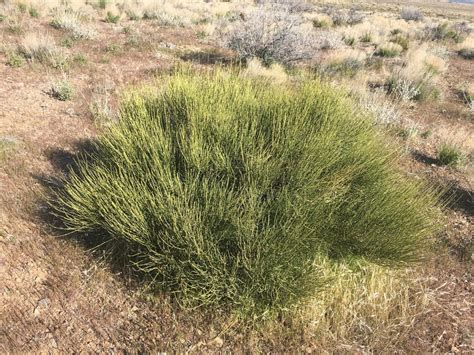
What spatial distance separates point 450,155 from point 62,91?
270 inches

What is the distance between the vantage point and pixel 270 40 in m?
9.91

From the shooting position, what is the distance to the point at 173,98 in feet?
13.8

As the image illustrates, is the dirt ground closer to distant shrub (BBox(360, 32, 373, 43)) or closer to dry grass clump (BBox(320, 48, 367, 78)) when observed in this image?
dry grass clump (BBox(320, 48, 367, 78))

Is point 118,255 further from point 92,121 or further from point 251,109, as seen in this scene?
point 92,121

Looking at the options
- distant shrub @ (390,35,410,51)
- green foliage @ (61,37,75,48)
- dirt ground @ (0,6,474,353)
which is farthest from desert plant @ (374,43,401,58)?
green foliage @ (61,37,75,48)

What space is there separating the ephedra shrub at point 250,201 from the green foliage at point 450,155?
255 centimetres

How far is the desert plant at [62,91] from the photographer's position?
646 cm

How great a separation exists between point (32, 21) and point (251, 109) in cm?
1040

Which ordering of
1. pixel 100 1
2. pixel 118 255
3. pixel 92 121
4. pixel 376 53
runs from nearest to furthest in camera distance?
pixel 118 255 → pixel 92 121 → pixel 376 53 → pixel 100 1

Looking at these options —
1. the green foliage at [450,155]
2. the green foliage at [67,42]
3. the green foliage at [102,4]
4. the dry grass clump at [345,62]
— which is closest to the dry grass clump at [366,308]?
the green foliage at [450,155]

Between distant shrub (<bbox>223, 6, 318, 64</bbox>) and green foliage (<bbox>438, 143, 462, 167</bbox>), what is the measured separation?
536 centimetres

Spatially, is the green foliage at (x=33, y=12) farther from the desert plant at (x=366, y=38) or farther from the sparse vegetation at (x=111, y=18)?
the desert plant at (x=366, y=38)

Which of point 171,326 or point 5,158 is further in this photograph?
point 5,158

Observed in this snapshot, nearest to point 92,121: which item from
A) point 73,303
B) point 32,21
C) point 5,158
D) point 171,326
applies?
point 5,158
